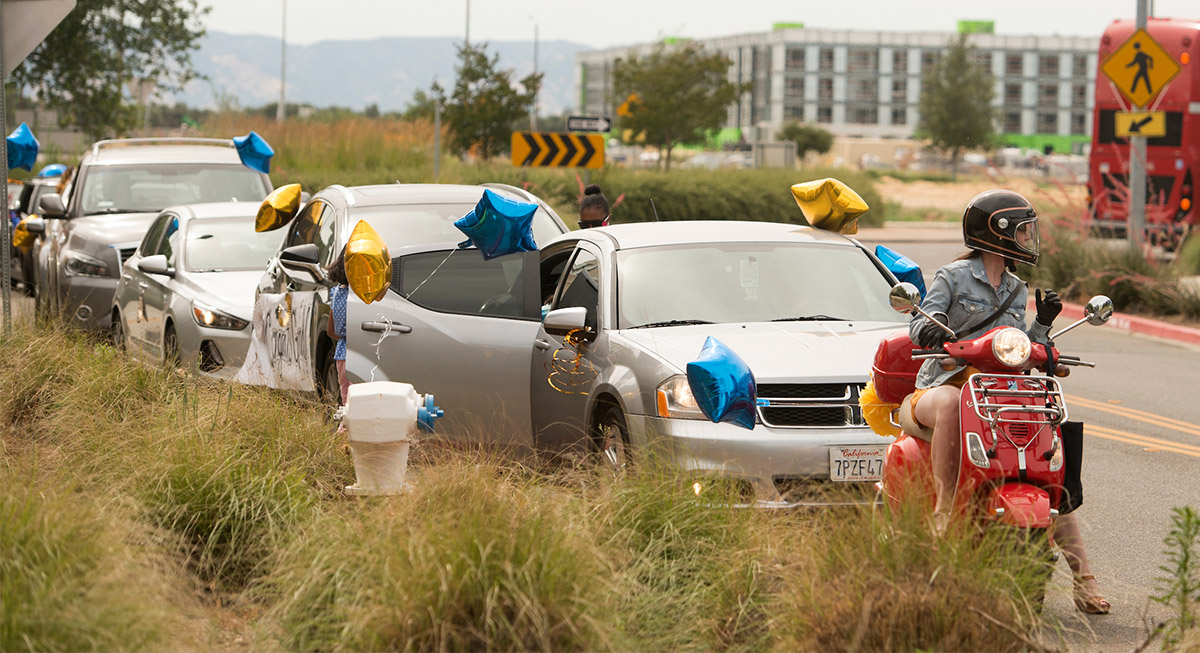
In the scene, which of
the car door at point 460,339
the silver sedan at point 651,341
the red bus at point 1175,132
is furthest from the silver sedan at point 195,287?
the red bus at point 1175,132

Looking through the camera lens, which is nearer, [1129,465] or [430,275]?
[430,275]

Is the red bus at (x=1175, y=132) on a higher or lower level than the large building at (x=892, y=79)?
lower

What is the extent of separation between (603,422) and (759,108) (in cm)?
14912

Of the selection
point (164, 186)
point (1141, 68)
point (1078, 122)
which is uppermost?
point (1078, 122)

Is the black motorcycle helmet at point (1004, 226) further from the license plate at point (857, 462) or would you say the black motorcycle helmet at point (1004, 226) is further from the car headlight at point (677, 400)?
the car headlight at point (677, 400)

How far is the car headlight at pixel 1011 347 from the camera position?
203 inches

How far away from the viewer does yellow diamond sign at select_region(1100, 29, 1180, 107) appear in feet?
64.4

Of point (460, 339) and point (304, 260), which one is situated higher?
point (304, 260)

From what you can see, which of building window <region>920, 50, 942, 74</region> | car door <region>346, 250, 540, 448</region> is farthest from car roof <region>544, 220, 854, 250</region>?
building window <region>920, 50, 942, 74</region>

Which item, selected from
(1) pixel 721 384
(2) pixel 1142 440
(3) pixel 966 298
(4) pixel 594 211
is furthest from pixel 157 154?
(3) pixel 966 298

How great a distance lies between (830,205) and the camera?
8406 mm

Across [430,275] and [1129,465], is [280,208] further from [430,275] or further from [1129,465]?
[1129,465]

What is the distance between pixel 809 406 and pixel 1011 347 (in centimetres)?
136

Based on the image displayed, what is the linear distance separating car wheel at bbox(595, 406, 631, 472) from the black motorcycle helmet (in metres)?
1.85
